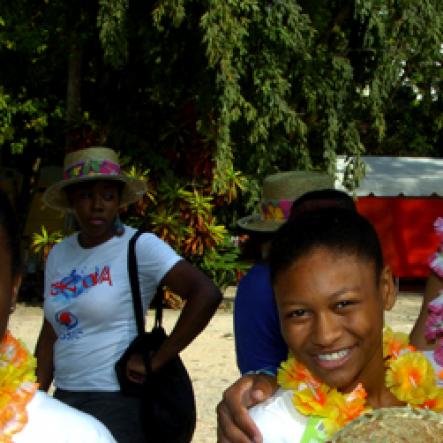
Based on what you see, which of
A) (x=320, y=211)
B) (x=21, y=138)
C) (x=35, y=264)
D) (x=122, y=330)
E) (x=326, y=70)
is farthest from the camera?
(x=21, y=138)

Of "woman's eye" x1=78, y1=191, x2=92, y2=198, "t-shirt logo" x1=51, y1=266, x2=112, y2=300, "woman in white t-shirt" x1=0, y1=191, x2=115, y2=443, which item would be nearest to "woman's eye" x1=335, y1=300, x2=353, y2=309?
"woman in white t-shirt" x1=0, y1=191, x2=115, y2=443

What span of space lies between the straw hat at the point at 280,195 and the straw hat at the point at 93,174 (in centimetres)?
50

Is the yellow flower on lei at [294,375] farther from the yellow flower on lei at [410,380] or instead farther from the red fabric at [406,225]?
the red fabric at [406,225]

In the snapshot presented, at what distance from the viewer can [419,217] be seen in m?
14.2

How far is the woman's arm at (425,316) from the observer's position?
2.60m

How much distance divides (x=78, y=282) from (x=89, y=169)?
0.59 meters

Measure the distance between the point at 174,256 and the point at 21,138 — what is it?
36.7 feet

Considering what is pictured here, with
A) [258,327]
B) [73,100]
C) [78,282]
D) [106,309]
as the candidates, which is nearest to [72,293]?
[78,282]

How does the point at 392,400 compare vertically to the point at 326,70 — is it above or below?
below

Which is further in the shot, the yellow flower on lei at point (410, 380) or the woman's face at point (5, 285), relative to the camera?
the yellow flower on lei at point (410, 380)

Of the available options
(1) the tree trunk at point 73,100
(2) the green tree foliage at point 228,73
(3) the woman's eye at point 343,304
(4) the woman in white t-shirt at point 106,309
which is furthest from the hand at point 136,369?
(1) the tree trunk at point 73,100

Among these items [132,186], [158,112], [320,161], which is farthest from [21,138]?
[132,186]

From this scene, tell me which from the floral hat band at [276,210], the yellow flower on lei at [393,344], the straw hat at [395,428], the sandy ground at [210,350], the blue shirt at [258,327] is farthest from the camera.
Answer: the sandy ground at [210,350]

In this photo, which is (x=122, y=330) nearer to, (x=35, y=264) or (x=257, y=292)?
(x=257, y=292)
